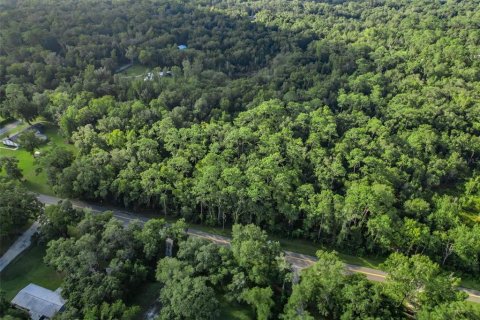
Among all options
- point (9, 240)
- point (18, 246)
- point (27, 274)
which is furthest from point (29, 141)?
point (27, 274)

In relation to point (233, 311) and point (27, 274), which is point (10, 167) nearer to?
point (27, 274)

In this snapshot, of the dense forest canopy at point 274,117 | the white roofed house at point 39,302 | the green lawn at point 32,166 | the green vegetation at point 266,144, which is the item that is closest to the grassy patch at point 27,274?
the white roofed house at point 39,302

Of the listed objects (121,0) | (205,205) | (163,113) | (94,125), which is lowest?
(205,205)

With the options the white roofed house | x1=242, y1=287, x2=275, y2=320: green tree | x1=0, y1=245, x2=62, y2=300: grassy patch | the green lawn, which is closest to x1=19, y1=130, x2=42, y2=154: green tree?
the green lawn

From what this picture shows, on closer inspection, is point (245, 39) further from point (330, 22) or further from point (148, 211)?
point (148, 211)

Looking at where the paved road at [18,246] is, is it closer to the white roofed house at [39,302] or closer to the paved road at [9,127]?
the white roofed house at [39,302]

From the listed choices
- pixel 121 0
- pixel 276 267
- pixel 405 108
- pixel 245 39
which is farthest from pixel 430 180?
pixel 121 0
